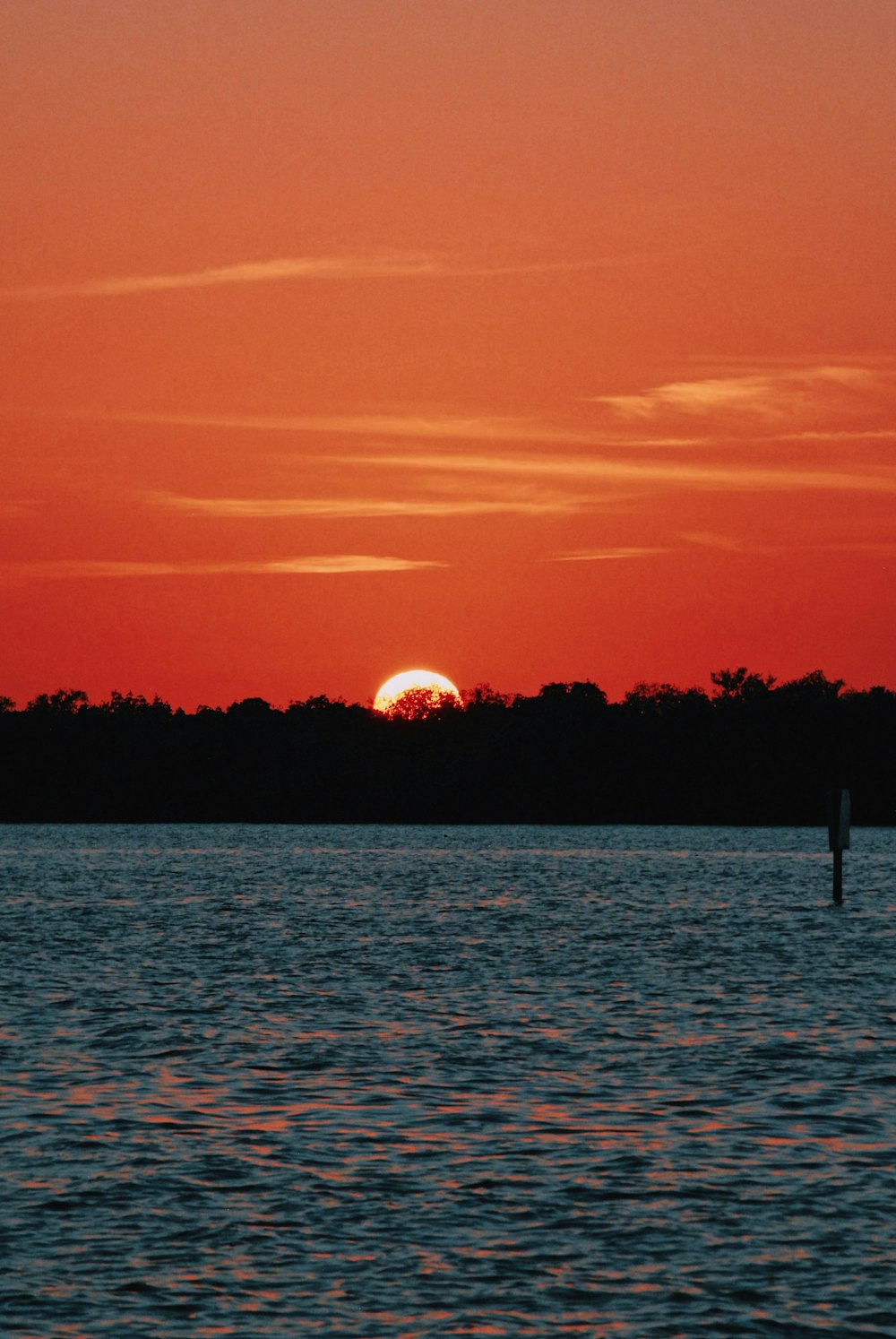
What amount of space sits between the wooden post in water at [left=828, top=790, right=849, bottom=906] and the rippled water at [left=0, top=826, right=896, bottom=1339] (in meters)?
24.4

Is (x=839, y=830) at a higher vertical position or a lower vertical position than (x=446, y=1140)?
higher

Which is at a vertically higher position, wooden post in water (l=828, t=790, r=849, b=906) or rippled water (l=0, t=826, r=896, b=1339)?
wooden post in water (l=828, t=790, r=849, b=906)

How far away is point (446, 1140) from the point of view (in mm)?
23125

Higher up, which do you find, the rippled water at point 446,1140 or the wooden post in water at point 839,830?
the wooden post in water at point 839,830

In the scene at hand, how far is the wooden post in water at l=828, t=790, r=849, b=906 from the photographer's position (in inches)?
3120

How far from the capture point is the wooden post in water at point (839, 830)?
79.2 m

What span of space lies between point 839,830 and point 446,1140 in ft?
192

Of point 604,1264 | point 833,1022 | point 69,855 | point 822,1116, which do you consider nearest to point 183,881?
point 69,855

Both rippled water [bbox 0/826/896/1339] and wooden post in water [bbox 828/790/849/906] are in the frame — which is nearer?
rippled water [bbox 0/826/896/1339]

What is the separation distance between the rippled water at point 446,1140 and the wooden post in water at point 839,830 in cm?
2441

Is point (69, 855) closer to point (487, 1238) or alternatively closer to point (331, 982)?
point (331, 982)

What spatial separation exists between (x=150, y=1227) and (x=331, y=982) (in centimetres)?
2541

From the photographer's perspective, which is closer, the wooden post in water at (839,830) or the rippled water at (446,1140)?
the rippled water at (446,1140)

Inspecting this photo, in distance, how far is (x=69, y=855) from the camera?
142m
